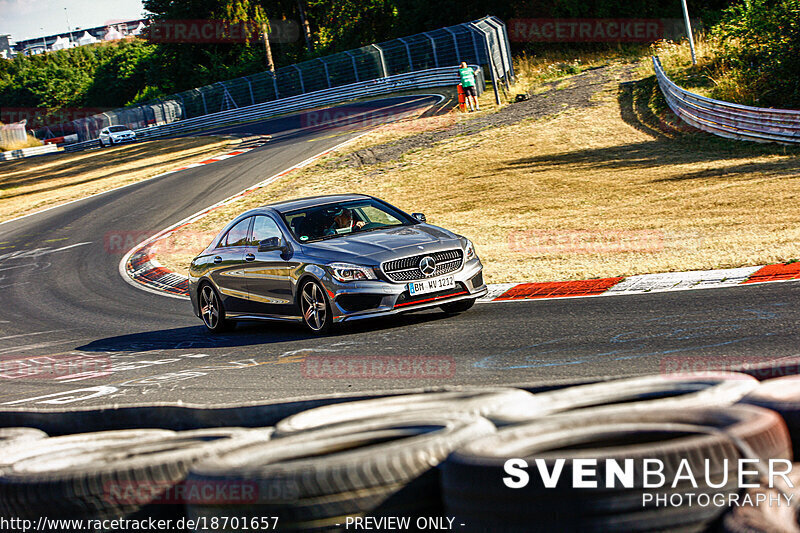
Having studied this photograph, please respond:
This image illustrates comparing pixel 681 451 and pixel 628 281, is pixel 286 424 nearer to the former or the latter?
pixel 681 451

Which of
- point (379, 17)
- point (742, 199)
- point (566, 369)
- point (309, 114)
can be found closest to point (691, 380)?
point (566, 369)

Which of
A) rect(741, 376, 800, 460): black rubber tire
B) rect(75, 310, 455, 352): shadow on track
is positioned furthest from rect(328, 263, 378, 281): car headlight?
rect(741, 376, 800, 460): black rubber tire

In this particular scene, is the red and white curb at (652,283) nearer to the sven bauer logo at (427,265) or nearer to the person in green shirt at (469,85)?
the sven bauer logo at (427,265)

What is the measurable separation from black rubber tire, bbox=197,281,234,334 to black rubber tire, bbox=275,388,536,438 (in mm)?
7824

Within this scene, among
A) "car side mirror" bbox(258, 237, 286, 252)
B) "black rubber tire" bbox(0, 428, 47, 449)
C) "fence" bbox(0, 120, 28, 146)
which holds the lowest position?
"black rubber tire" bbox(0, 428, 47, 449)

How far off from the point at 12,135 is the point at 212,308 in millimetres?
71387

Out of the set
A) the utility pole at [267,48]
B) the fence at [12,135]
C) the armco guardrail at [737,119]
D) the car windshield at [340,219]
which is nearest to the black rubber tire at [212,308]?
the car windshield at [340,219]

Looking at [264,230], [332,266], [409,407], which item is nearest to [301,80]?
[264,230]

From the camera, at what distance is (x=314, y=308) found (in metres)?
10.4

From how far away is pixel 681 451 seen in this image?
288cm

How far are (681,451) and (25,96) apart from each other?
112 meters

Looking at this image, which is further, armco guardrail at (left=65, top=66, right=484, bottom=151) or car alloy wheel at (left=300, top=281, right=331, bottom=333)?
armco guardrail at (left=65, top=66, right=484, bottom=151)

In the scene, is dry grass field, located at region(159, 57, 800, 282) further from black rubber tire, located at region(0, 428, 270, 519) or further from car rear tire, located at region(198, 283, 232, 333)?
black rubber tire, located at region(0, 428, 270, 519)

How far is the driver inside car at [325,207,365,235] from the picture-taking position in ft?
36.2
